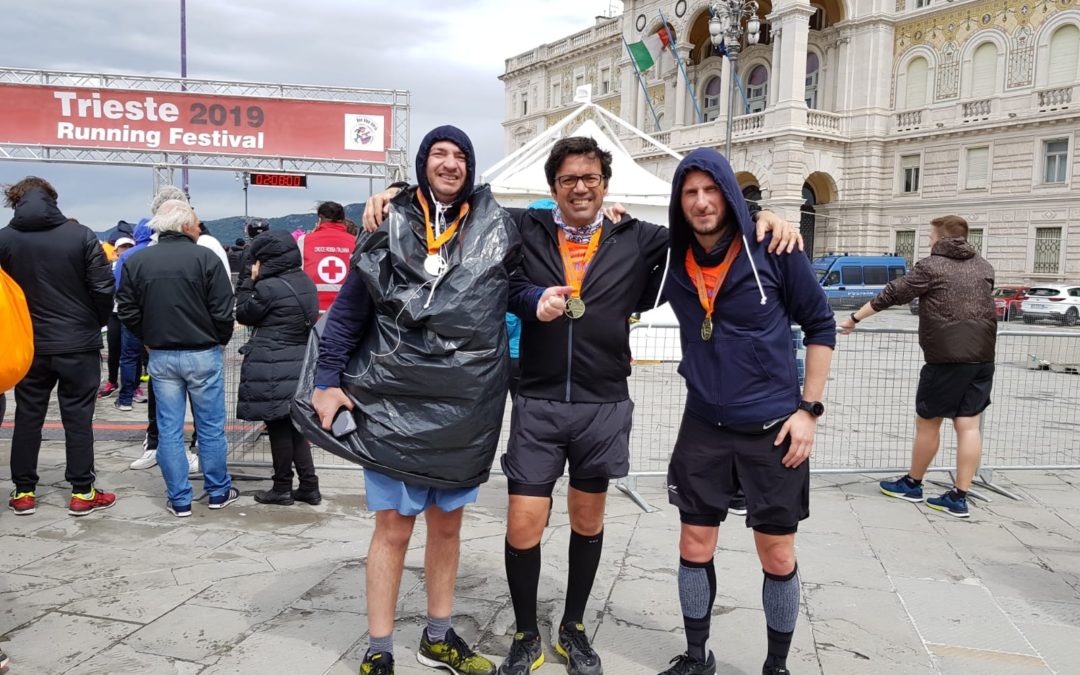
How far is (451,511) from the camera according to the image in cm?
287

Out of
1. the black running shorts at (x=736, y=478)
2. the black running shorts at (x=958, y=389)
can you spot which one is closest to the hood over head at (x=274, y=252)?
the black running shorts at (x=736, y=478)

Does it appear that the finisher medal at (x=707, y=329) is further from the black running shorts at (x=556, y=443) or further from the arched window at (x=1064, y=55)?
the arched window at (x=1064, y=55)

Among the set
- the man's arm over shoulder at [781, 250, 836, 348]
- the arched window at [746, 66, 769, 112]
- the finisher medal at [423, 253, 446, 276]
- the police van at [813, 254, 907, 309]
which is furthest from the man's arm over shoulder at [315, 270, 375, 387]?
the arched window at [746, 66, 769, 112]

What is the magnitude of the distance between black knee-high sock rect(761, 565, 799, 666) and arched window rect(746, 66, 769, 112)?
38.9 meters

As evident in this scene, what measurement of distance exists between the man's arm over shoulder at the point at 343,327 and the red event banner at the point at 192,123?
42.7 feet

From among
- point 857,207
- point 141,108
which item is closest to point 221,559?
point 141,108

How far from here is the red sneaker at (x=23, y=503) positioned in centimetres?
480

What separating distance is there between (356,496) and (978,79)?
34.2 m

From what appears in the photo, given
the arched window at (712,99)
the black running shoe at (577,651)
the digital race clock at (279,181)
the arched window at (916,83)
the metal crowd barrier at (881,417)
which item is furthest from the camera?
the arched window at (712,99)

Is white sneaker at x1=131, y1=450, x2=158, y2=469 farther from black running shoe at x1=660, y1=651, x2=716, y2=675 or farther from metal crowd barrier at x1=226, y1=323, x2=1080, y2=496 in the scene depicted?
black running shoe at x1=660, y1=651, x2=716, y2=675

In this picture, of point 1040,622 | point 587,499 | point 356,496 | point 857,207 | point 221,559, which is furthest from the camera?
point 857,207

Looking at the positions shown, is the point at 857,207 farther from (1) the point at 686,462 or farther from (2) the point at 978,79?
(1) the point at 686,462

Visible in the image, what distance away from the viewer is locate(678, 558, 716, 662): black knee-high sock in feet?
9.61

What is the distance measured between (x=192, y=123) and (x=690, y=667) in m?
14.8
